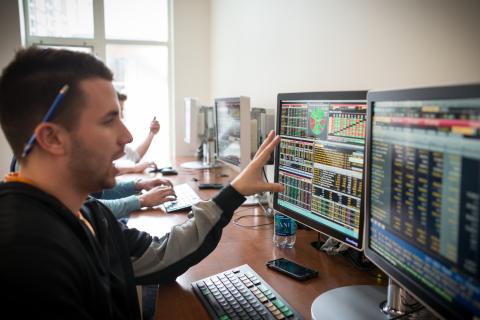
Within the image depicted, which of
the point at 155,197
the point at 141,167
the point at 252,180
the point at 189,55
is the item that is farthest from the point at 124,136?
the point at 189,55

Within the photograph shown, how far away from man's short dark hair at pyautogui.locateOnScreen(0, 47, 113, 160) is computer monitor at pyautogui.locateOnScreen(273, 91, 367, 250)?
65 centimetres

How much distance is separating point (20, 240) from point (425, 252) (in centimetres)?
70

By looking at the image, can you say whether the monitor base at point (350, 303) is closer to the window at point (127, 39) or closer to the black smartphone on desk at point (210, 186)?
the black smartphone on desk at point (210, 186)

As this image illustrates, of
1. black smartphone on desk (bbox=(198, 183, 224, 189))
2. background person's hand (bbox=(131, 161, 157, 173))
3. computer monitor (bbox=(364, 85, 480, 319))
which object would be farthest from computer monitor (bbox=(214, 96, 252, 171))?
computer monitor (bbox=(364, 85, 480, 319))

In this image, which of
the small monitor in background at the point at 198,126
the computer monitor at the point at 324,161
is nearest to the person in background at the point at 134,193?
the small monitor in background at the point at 198,126

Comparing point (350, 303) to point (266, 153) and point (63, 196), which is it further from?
point (63, 196)

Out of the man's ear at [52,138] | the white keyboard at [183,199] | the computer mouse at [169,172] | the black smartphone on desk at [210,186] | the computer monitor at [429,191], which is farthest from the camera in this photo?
the computer mouse at [169,172]

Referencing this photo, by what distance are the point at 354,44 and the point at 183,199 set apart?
3.70ft

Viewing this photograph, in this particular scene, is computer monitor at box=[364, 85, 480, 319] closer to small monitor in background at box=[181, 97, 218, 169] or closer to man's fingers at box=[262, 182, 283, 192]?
man's fingers at box=[262, 182, 283, 192]

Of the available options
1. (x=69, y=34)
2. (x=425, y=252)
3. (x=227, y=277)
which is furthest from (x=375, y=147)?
(x=69, y=34)

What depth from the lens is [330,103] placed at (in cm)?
107

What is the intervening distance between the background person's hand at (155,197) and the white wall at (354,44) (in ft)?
2.95

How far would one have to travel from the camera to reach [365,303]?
93 centimetres

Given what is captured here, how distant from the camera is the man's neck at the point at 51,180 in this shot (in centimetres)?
81
